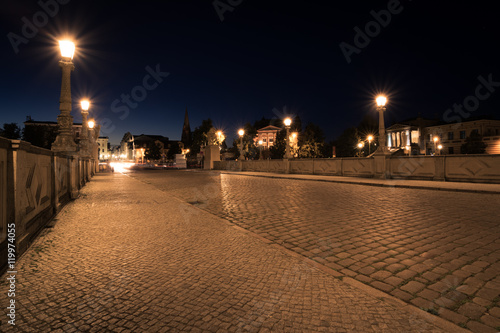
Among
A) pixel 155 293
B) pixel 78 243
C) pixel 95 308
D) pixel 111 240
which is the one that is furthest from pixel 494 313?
pixel 78 243

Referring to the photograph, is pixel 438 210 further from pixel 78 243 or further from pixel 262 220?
pixel 78 243

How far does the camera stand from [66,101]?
993 centimetres

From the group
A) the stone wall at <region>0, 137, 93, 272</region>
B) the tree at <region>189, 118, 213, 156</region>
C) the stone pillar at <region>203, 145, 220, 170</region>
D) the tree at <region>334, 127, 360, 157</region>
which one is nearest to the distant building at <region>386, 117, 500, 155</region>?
the tree at <region>334, 127, 360, 157</region>

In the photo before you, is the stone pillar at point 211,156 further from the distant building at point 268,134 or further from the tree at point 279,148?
the distant building at point 268,134

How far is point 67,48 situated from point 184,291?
424 inches

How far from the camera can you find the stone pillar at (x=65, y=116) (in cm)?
947

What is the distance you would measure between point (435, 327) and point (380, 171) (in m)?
17.6

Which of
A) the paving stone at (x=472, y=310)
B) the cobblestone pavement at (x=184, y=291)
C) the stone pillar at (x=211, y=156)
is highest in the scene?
the stone pillar at (x=211, y=156)

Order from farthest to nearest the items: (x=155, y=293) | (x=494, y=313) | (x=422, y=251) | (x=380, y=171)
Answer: (x=380, y=171), (x=422, y=251), (x=155, y=293), (x=494, y=313)

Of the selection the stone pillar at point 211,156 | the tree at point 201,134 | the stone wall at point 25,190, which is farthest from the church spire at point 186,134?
the stone wall at point 25,190

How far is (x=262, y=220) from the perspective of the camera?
21.8ft

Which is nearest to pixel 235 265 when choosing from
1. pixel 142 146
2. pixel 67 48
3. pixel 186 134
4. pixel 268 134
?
pixel 67 48

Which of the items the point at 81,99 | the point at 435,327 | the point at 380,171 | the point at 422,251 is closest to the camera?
the point at 435,327

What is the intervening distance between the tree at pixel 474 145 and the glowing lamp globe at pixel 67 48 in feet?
207
